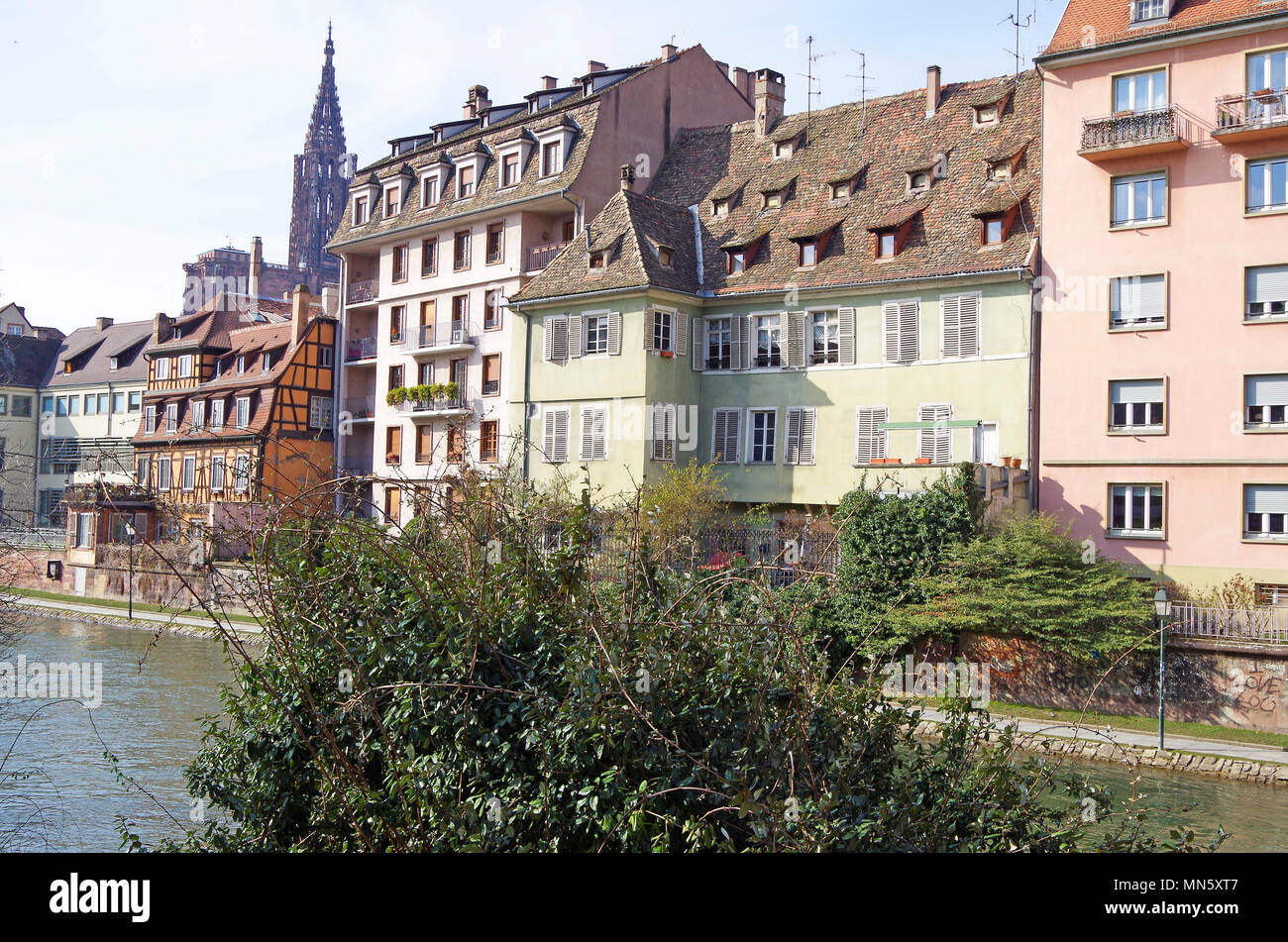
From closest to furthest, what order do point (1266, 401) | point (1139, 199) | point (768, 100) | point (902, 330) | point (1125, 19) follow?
1. point (1266, 401)
2. point (1139, 199)
3. point (1125, 19)
4. point (902, 330)
5. point (768, 100)

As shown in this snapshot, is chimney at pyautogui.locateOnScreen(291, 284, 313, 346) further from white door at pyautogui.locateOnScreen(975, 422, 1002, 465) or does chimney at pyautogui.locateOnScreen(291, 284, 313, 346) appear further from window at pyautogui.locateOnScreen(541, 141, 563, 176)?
white door at pyautogui.locateOnScreen(975, 422, 1002, 465)

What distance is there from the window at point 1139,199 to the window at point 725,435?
11279mm

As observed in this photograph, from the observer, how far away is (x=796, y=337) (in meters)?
32.7

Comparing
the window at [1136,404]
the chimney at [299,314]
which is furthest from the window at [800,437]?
the chimney at [299,314]

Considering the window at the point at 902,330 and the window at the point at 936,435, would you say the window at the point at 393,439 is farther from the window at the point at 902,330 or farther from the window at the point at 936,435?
the window at the point at 936,435

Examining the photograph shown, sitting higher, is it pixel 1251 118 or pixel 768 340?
pixel 1251 118

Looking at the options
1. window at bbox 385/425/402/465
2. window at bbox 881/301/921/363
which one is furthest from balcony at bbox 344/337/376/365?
window at bbox 881/301/921/363

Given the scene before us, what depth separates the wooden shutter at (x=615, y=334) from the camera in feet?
109

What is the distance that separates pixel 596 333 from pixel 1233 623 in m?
18.6

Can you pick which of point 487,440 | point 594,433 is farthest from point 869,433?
point 487,440

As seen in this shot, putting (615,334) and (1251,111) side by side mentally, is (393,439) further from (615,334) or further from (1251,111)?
(1251,111)

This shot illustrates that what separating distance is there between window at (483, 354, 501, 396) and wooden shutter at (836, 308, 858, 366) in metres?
12.7

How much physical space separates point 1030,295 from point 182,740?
2154 centimetres
